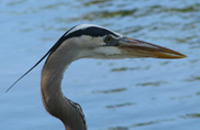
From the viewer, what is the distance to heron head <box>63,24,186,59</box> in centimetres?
495

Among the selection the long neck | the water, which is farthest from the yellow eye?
the water

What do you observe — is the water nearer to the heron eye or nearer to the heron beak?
the heron beak

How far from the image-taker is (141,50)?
5.38 m

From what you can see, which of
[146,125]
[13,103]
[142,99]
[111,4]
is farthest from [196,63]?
[111,4]

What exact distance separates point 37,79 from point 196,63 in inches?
91.7

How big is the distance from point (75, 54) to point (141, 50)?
0.70 metres

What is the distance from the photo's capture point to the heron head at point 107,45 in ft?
16.3

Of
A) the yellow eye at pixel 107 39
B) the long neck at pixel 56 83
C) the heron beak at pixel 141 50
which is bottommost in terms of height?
the long neck at pixel 56 83

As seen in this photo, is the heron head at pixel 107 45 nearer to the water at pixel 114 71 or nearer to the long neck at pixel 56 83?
the long neck at pixel 56 83

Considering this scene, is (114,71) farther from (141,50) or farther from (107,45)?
(107,45)

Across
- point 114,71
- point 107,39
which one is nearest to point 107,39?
point 107,39

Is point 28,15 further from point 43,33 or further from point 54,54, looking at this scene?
point 54,54

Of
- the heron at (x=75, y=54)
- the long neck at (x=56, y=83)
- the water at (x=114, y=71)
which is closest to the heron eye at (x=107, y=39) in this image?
the heron at (x=75, y=54)

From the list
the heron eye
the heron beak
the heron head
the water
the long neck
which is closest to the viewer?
the long neck
